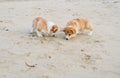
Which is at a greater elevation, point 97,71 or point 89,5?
point 89,5

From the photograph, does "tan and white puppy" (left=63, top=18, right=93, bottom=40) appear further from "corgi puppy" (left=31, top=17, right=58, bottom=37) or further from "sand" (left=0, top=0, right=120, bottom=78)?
"corgi puppy" (left=31, top=17, right=58, bottom=37)

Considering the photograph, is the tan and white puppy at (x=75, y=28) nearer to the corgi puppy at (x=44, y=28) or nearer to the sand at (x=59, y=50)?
the sand at (x=59, y=50)

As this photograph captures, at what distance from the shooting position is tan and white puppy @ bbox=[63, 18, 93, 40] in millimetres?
6260

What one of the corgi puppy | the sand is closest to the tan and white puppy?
the sand

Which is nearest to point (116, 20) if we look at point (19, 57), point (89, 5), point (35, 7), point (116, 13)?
point (116, 13)

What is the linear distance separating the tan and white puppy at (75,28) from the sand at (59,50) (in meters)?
0.12

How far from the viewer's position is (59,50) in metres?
5.60

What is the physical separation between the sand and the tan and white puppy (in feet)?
0.40

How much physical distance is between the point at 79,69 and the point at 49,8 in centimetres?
524

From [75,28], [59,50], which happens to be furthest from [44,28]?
[59,50]

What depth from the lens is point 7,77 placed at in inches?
176

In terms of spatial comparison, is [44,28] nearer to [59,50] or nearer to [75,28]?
[75,28]

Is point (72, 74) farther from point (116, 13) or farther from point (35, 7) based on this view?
point (35, 7)

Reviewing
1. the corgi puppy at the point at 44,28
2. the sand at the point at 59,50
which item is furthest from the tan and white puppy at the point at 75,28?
the corgi puppy at the point at 44,28
